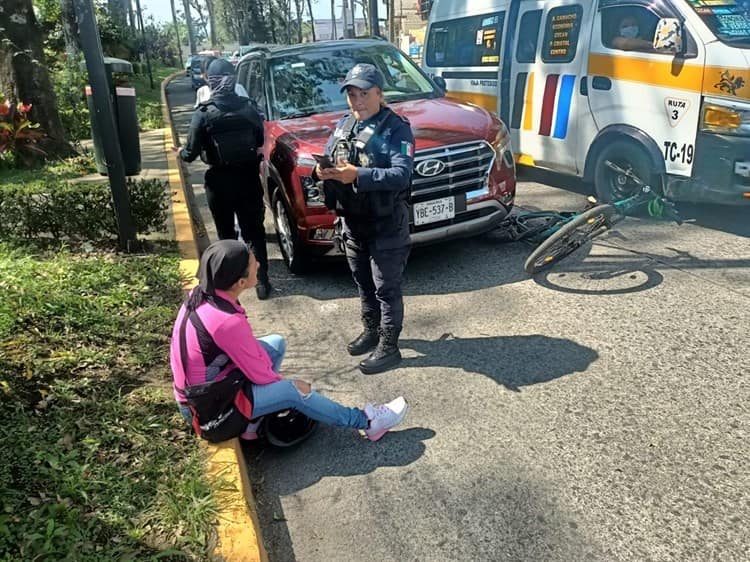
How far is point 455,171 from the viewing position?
16.1 feet

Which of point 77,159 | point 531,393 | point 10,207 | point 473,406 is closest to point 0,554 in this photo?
point 473,406

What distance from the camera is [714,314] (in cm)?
418

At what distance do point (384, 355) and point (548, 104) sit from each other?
4325 mm

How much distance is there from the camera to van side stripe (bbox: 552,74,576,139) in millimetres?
6602

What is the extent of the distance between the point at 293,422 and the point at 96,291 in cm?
227

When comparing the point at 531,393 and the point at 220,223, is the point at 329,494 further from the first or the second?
the point at 220,223

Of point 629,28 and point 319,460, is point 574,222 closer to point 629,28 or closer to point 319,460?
point 629,28

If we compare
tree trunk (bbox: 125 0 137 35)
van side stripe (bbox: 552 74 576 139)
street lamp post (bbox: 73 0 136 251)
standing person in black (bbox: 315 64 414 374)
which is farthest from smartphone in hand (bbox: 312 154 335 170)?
tree trunk (bbox: 125 0 137 35)

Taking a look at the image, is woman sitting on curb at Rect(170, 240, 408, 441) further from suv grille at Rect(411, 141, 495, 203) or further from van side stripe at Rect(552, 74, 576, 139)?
van side stripe at Rect(552, 74, 576, 139)

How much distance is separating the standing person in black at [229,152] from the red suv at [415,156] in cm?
33

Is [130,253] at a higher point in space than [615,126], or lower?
lower

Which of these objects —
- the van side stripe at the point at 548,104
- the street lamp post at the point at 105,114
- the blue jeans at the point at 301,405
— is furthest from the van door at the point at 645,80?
the street lamp post at the point at 105,114

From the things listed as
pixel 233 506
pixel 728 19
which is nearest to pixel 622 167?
pixel 728 19

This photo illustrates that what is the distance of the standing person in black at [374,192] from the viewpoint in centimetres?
341
